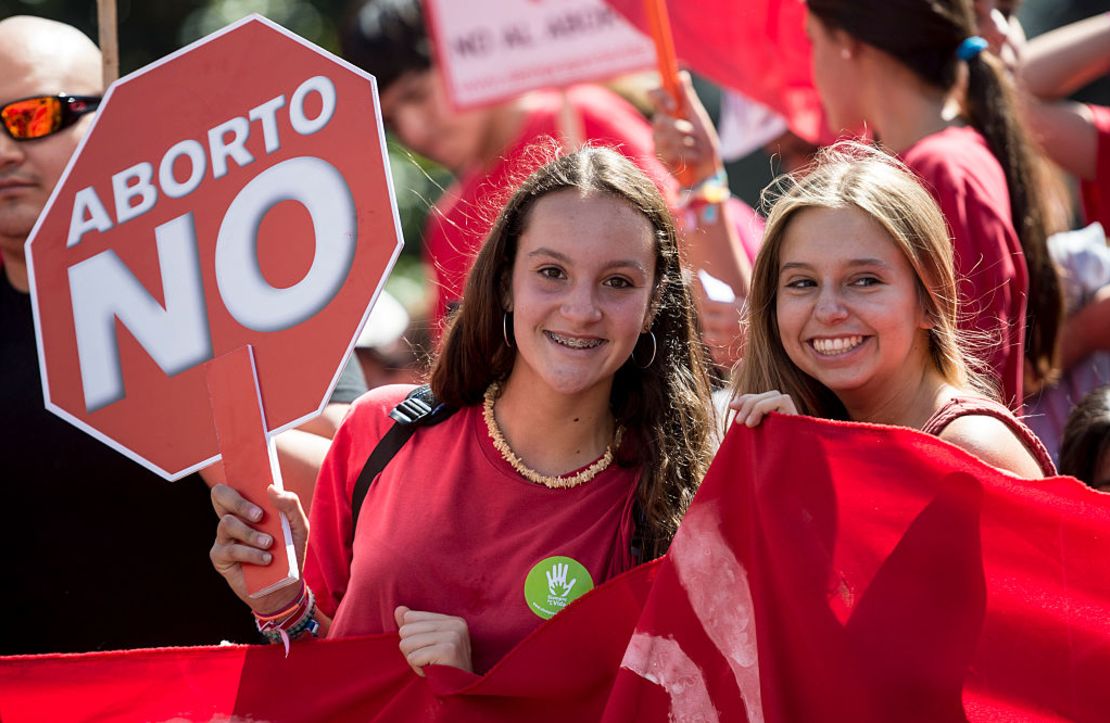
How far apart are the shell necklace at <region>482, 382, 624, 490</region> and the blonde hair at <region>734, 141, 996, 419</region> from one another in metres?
0.30

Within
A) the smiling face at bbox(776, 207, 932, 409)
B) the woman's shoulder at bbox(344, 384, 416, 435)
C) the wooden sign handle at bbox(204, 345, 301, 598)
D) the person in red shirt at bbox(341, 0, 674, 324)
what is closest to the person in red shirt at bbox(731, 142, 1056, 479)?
the smiling face at bbox(776, 207, 932, 409)

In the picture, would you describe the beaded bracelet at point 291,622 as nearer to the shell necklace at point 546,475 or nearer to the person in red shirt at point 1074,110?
the shell necklace at point 546,475

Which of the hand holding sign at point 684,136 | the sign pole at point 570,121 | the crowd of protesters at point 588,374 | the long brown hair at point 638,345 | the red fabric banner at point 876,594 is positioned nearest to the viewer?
the red fabric banner at point 876,594

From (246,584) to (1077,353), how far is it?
2346mm

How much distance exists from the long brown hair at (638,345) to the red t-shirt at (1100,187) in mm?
1679

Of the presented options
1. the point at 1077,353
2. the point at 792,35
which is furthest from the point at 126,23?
the point at 1077,353

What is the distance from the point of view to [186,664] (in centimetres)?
262

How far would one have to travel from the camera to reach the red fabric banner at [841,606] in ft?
7.27

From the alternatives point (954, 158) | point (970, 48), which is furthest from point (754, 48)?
point (954, 158)

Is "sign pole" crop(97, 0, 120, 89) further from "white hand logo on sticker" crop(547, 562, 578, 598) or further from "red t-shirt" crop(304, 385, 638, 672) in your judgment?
"white hand logo on sticker" crop(547, 562, 578, 598)

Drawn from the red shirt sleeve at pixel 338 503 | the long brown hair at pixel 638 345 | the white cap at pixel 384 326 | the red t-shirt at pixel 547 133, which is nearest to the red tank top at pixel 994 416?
the long brown hair at pixel 638 345

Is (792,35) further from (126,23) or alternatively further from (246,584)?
(126,23)

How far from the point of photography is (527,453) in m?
2.67

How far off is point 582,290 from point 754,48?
175 cm
